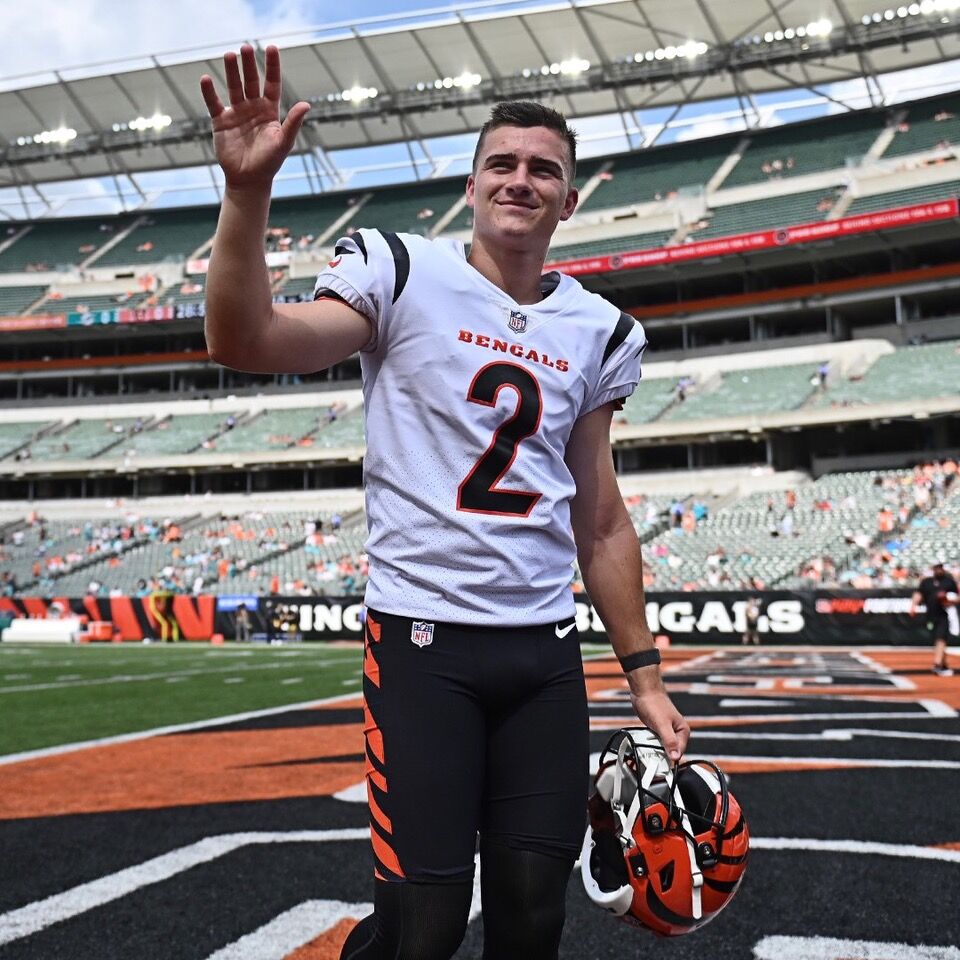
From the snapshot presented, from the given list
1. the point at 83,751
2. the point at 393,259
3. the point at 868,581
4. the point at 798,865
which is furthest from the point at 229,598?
the point at 393,259

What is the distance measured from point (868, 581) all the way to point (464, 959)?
→ 20.6 metres

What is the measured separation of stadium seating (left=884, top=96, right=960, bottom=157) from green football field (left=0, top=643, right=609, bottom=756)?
26197 mm

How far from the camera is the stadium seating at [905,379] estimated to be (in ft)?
97.5

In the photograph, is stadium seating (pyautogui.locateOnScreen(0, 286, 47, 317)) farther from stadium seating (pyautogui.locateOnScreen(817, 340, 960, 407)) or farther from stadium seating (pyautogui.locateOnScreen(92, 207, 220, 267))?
stadium seating (pyautogui.locateOnScreen(817, 340, 960, 407))

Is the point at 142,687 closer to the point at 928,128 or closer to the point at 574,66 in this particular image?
the point at 574,66

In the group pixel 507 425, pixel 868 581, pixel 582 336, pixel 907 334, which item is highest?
pixel 907 334

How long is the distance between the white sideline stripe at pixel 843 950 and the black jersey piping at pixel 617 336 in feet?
6.25

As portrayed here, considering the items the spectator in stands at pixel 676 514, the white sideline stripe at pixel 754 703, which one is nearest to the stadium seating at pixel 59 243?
the spectator in stands at pixel 676 514

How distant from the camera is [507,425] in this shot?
2.09 m

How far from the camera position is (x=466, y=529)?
2.00m

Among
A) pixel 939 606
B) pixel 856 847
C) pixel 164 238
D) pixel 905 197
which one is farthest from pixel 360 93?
pixel 856 847

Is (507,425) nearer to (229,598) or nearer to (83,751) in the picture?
(83,751)

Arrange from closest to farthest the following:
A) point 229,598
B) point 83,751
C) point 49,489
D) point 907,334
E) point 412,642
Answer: point 412,642, point 83,751, point 229,598, point 907,334, point 49,489

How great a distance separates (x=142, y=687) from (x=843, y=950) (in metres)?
10.2
